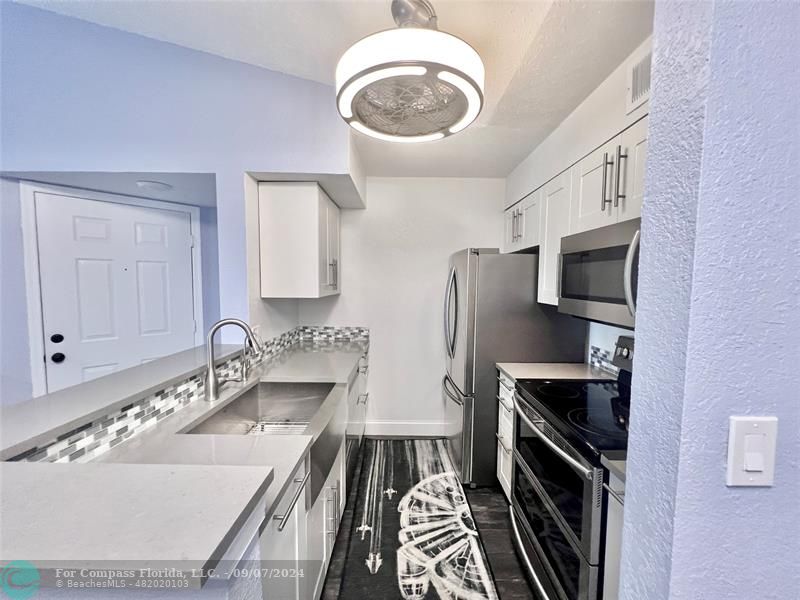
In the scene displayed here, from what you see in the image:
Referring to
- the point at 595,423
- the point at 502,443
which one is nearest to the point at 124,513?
the point at 595,423

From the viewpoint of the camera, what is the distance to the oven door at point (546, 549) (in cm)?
111

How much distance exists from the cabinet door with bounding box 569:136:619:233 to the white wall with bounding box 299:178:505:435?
1.30 meters

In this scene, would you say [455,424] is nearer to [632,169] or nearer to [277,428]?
[277,428]

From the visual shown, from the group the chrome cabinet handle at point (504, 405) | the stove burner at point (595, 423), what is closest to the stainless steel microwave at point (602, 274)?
the stove burner at point (595, 423)

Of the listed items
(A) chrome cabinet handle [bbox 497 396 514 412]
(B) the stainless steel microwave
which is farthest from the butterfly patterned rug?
(B) the stainless steel microwave

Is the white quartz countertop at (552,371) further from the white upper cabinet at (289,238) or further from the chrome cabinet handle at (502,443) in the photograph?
the white upper cabinet at (289,238)

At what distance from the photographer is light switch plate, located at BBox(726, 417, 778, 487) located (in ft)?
1.77

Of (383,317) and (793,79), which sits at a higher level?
(793,79)

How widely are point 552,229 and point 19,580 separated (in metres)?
2.23

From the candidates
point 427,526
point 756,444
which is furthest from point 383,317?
point 756,444

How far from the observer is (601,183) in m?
1.42

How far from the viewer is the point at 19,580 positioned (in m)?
0.44

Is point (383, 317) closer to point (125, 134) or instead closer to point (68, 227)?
point (125, 134)

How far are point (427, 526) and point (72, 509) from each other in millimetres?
1843
